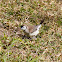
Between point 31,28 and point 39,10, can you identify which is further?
point 39,10

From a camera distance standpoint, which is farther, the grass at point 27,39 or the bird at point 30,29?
the bird at point 30,29

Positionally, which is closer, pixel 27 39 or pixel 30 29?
pixel 27 39

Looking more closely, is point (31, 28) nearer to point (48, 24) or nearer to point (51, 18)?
point (48, 24)

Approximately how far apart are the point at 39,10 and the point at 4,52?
9.33 feet

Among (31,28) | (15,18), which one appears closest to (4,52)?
(31,28)

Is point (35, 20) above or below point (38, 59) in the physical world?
above

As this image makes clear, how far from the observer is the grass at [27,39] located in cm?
459

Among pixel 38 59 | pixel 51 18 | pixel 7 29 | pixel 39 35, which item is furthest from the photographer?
pixel 51 18

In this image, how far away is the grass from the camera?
15.1 feet

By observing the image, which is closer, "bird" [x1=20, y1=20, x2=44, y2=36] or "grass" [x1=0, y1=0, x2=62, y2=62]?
"grass" [x1=0, y1=0, x2=62, y2=62]

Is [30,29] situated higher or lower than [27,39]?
higher

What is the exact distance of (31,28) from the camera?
217 inches

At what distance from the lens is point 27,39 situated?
17.6 feet

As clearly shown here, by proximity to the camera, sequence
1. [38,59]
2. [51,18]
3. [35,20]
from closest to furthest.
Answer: [38,59] < [35,20] < [51,18]
